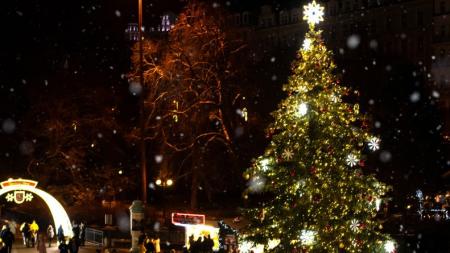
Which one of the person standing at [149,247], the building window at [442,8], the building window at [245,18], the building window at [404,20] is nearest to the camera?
the person standing at [149,247]

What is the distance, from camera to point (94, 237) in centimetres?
3650

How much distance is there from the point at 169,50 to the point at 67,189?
14810 mm

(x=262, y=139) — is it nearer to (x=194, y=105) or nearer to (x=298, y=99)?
(x=194, y=105)

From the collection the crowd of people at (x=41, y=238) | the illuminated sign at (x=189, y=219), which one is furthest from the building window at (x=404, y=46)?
the illuminated sign at (x=189, y=219)

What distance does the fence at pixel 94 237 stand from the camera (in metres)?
35.5

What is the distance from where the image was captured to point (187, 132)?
1419 inches

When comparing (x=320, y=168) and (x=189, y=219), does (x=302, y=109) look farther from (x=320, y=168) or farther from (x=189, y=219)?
(x=189, y=219)

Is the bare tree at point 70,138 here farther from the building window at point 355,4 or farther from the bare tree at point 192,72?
the building window at point 355,4

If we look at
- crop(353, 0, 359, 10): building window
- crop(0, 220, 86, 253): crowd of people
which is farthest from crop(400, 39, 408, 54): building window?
crop(0, 220, 86, 253): crowd of people

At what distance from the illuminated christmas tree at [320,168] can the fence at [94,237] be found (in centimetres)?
1934

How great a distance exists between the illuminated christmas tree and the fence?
63.4 ft

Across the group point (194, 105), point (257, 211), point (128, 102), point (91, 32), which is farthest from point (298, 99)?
point (128, 102)

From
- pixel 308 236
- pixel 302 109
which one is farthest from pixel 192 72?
pixel 308 236

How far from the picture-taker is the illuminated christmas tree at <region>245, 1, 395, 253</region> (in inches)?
683
